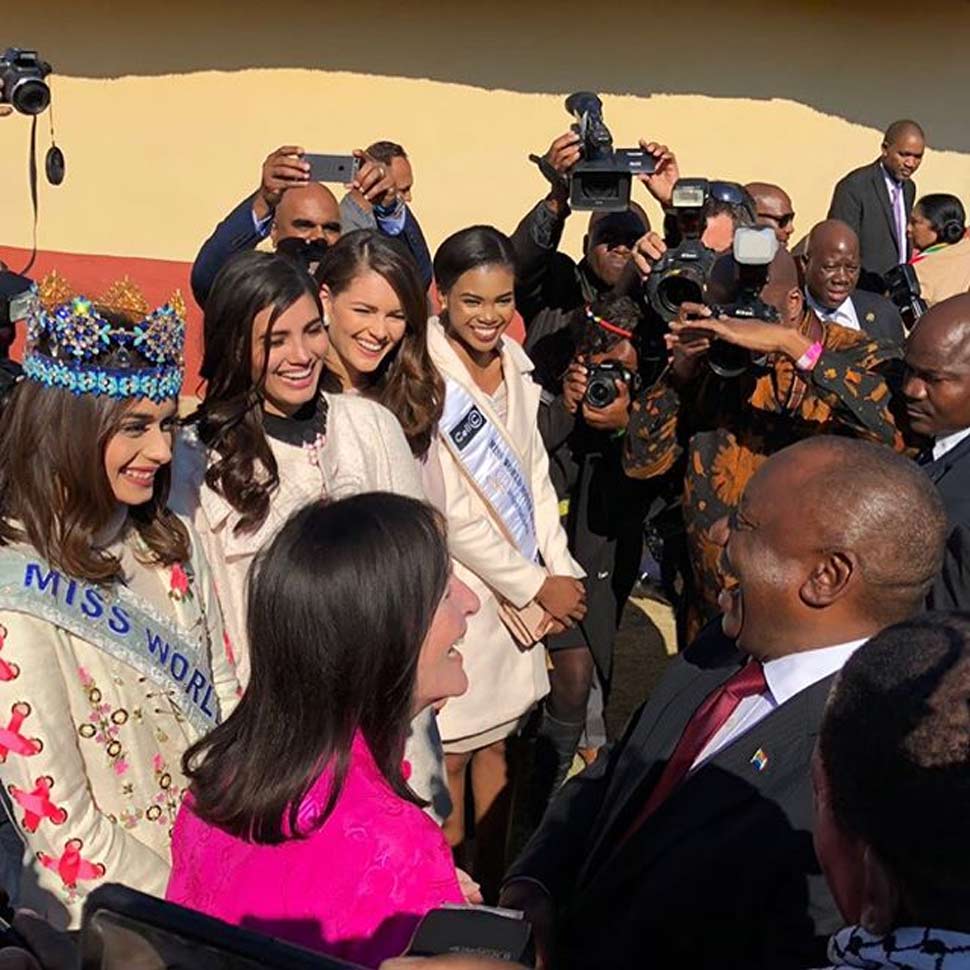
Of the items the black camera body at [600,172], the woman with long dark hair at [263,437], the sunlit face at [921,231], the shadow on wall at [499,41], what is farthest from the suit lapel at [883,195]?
the woman with long dark hair at [263,437]

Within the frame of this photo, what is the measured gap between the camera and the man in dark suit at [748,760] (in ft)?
6.64

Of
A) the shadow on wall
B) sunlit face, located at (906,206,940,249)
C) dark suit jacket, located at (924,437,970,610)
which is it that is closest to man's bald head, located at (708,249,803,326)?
dark suit jacket, located at (924,437,970,610)

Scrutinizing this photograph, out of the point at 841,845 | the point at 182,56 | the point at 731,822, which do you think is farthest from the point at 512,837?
the point at 182,56

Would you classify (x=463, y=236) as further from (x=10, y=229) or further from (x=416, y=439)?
(x=10, y=229)

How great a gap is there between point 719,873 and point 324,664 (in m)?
0.64

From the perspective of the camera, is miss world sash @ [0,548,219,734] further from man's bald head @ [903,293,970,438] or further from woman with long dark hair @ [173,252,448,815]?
man's bald head @ [903,293,970,438]

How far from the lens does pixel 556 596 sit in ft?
12.9

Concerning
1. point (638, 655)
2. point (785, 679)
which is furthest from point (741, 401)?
point (638, 655)

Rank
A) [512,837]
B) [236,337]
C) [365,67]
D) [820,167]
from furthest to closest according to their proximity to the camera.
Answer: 1. [820,167]
2. [365,67]
3. [512,837]
4. [236,337]

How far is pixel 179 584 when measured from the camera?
265cm

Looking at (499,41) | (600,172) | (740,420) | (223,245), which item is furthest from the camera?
(499,41)

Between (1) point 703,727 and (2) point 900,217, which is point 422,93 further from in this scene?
(1) point 703,727

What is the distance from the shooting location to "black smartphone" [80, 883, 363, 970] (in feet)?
3.36

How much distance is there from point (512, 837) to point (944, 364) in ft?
6.93
